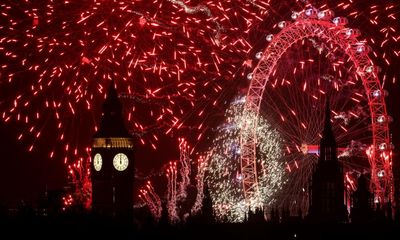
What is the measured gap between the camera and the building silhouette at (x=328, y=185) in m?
113

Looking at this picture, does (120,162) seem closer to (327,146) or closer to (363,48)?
(327,146)

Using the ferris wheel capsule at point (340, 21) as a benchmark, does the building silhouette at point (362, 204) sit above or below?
below

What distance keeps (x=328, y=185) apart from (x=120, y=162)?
26116 mm

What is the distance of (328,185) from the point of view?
114875 mm

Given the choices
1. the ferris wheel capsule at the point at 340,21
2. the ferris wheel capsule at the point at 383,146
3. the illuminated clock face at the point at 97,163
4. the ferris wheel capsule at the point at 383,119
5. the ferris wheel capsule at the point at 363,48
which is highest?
the ferris wheel capsule at the point at 340,21

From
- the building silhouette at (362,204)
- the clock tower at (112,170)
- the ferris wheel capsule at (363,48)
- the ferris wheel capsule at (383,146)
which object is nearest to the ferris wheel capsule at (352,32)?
the ferris wheel capsule at (363,48)

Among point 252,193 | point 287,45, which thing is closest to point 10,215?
point 252,193

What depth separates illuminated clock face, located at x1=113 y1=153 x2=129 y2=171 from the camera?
413 feet

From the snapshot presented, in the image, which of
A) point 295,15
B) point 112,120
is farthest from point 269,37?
point 112,120

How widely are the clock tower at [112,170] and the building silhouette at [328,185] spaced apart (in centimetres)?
2175

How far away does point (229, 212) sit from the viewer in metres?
107

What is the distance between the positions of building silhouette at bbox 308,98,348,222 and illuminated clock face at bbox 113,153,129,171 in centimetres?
2443

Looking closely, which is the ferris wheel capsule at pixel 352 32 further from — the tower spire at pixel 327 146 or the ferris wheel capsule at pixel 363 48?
the tower spire at pixel 327 146

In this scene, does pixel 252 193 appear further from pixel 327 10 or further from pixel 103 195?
pixel 103 195
